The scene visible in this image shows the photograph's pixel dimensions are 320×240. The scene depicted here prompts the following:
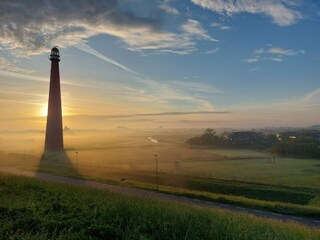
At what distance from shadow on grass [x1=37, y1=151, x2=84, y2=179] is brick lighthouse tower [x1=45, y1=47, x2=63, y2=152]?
2.28 metres

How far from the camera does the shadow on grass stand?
66.8m

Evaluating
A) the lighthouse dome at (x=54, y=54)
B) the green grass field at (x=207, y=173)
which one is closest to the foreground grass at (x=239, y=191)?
the green grass field at (x=207, y=173)

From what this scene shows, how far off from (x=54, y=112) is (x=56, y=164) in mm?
12010

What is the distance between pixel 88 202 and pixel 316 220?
20239 millimetres

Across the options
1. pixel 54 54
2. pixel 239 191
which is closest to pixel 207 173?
pixel 239 191

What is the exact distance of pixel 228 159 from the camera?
8362 cm

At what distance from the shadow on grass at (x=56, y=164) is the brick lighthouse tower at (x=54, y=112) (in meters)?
2.28

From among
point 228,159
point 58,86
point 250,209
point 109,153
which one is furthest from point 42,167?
point 250,209

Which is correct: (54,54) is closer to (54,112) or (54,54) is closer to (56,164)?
(54,112)

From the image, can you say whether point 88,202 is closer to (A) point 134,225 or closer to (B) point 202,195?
(A) point 134,225

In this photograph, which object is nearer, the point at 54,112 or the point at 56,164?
the point at 54,112

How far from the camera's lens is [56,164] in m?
70.6

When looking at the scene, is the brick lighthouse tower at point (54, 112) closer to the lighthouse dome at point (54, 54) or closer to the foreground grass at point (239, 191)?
the lighthouse dome at point (54, 54)

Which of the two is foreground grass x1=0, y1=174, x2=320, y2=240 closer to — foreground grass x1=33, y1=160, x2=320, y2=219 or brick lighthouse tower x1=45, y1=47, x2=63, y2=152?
foreground grass x1=33, y1=160, x2=320, y2=219
